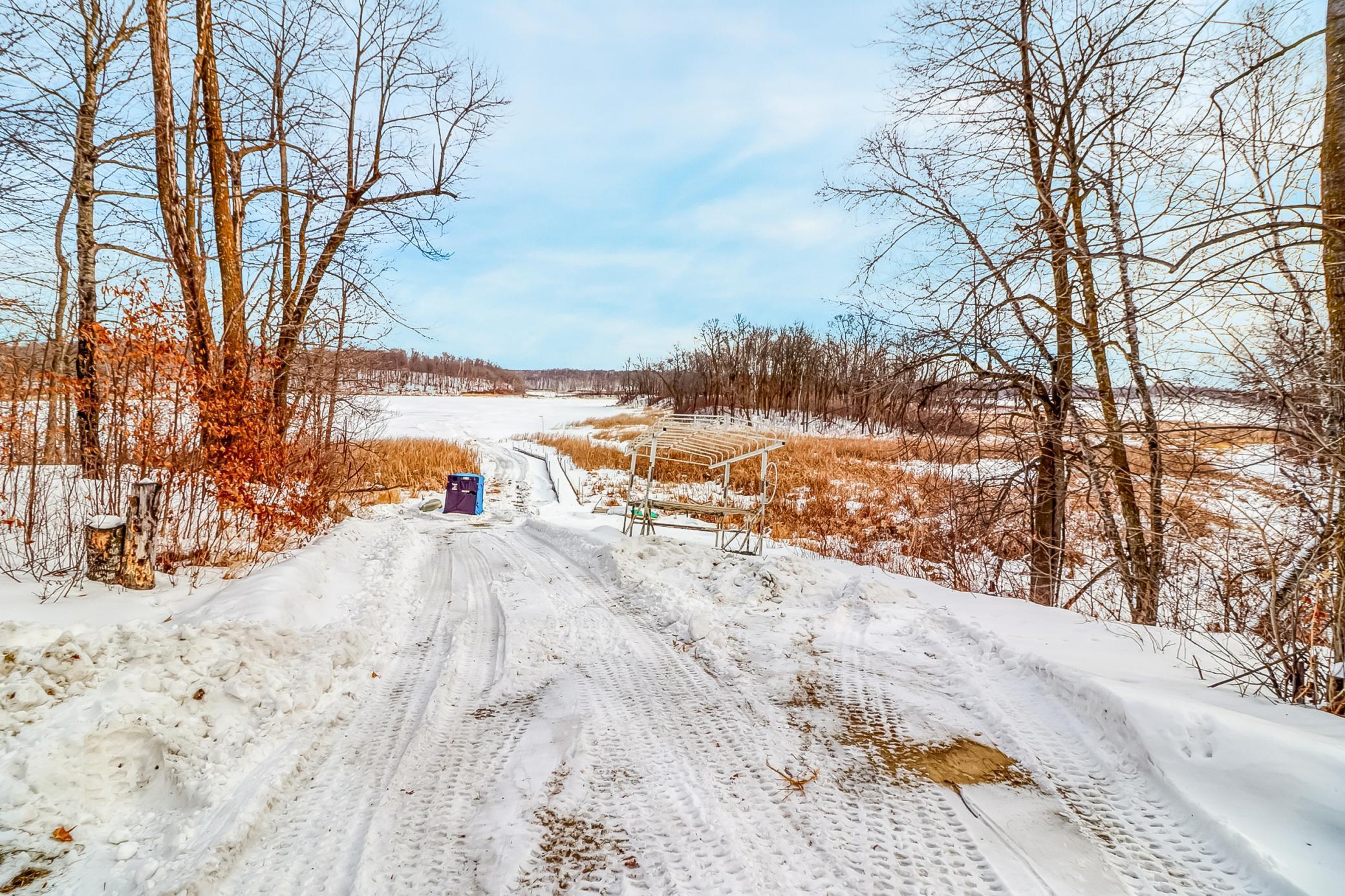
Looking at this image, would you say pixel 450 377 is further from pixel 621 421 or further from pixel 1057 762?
pixel 1057 762

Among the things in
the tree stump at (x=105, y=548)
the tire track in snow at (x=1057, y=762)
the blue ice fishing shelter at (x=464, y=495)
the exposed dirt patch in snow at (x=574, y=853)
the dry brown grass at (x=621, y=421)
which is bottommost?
the blue ice fishing shelter at (x=464, y=495)

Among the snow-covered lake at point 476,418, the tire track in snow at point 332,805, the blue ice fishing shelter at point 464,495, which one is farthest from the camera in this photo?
the snow-covered lake at point 476,418

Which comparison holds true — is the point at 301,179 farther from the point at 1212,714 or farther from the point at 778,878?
the point at 1212,714

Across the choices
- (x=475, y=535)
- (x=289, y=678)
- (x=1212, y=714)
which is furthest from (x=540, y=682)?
(x=475, y=535)

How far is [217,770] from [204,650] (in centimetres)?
94

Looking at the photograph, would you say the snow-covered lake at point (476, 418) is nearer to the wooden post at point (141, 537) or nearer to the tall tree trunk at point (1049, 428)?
the wooden post at point (141, 537)

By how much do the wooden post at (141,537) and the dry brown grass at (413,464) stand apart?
7.02 m

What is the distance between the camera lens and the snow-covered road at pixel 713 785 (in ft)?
6.39

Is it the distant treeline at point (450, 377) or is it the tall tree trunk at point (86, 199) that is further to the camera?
the distant treeline at point (450, 377)

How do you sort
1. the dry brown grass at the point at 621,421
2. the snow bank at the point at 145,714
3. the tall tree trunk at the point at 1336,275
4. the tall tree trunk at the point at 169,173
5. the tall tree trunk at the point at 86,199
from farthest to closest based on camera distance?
the dry brown grass at the point at 621,421
the tall tree trunk at the point at 86,199
the tall tree trunk at the point at 169,173
the tall tree trunk at the point at 1336,275
the snow bank at the point at 145,714

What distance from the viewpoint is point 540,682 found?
353 centimetres

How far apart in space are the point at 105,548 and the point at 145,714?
2.76 meters

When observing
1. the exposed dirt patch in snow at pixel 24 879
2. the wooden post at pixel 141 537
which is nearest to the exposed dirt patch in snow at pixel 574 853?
the exposed dirt patch in snow at pixel 24 879

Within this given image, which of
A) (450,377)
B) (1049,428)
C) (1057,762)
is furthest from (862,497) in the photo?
(450,377)
